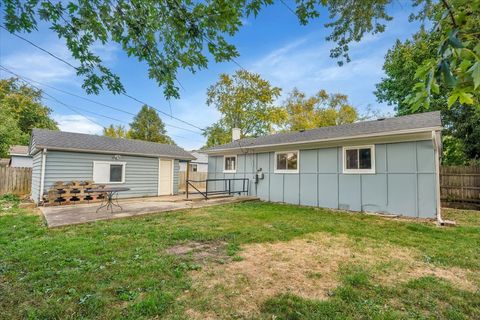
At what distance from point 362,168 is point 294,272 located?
5.82 meters

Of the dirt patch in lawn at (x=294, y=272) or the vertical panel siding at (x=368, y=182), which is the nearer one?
the dirt patch in lawn at (x=294, y=272)

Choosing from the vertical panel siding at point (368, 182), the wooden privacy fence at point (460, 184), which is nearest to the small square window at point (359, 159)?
the vertical panel siding at point (368, 182)

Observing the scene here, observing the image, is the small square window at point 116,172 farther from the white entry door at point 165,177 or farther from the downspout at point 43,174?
the downspout at point 43,174

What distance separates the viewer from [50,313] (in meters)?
2.15

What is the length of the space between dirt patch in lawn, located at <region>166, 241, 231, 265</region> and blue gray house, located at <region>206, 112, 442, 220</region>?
5461 mm

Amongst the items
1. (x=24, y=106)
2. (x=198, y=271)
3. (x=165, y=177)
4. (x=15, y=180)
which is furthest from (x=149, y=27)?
(x=24, y=106)

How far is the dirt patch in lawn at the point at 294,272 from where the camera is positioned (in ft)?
8.28

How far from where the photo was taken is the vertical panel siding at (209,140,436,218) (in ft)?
22.2

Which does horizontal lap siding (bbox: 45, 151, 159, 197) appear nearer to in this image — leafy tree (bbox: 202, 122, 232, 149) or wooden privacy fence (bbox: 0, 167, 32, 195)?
wooden privacy fence (bbox: 0, 167, 32, 195)

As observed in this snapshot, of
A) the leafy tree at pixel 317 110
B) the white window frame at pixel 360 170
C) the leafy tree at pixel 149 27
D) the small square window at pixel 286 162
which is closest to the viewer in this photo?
the leafy tree at pixel 149 27

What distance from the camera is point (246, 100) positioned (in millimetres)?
24141

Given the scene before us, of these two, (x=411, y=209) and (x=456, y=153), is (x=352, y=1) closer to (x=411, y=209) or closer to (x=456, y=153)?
(x=411, y=209)

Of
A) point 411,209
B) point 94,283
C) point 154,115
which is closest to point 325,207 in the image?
point 411,209

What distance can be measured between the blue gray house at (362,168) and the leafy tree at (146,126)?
2531cm
